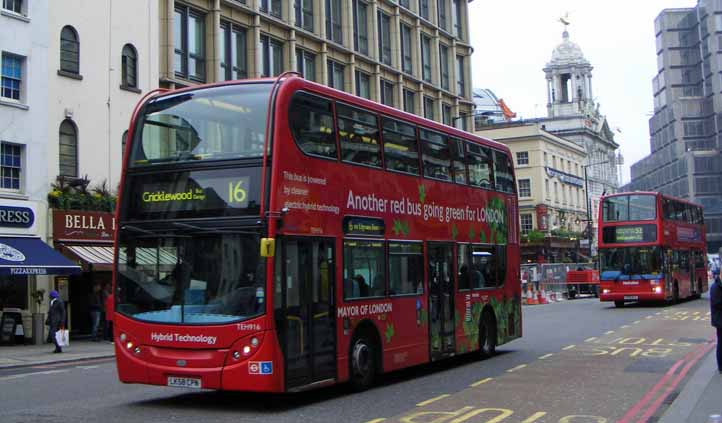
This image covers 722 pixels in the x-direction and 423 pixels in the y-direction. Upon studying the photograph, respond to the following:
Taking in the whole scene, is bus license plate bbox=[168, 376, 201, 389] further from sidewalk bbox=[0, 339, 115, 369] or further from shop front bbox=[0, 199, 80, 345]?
shop front bbox=[0, 199, 80, 345]

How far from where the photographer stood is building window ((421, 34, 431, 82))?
1861 inches

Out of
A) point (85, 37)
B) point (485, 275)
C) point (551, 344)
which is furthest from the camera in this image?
point (85, 37)

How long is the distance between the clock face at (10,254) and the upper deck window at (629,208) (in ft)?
70.3

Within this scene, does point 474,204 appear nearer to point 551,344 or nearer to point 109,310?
point 551,344

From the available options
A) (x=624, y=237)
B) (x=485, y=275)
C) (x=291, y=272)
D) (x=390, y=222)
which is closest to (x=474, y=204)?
(x=485, y=275)

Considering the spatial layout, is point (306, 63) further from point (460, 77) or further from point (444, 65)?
point (460, 77)

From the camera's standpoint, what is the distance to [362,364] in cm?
1230

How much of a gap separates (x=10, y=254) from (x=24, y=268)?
2.28 feet

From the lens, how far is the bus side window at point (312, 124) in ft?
36.4

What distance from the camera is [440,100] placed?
4750cm

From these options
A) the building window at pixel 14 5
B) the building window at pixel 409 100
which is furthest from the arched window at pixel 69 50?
the building window at pixel 409 100

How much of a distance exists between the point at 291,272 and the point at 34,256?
14.6 metres

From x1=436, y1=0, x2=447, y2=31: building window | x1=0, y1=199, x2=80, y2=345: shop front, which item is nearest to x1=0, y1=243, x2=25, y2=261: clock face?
x1=0, y1=199, x2=80, y2=345: shop front

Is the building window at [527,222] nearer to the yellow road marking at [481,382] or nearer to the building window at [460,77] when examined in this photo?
the building window at [460,77]
